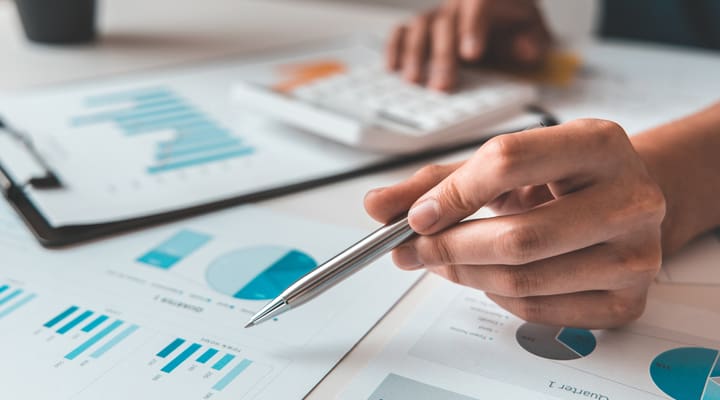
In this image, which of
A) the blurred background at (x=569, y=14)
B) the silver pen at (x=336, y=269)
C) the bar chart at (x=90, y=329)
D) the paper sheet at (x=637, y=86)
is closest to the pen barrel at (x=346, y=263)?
the silver pen at (x=336, y=269)

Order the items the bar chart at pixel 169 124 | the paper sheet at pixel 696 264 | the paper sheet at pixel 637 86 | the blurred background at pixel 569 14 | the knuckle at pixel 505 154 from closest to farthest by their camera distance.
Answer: the knuckle at pixel 505 154, the paper sheet at pixel 696 264, the bar chart at pixel 169 124, the paper sheet at pixel 637 86, the blurred background at pixel 569 14

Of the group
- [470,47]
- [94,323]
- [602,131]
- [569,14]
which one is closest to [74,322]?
[94,323]

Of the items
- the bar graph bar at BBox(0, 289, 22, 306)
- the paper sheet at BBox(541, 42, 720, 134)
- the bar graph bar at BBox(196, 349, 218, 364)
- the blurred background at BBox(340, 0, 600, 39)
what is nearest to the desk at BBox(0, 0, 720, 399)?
the paper sheet at BBox(541, 42, 720, 134)

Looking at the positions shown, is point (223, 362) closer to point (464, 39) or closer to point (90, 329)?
point (90, 329)

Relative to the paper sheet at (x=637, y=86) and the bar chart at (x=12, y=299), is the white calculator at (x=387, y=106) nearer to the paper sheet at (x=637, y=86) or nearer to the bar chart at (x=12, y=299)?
the paper sheet at (x=637, y=86)

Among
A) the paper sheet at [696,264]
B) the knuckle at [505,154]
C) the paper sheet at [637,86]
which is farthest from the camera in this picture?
the paper sheet at [637,86]

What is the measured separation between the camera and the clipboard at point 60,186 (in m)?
0.56

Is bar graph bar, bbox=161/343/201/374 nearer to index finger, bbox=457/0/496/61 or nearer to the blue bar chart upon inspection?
the blue bar chart

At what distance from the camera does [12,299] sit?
1.58 ft

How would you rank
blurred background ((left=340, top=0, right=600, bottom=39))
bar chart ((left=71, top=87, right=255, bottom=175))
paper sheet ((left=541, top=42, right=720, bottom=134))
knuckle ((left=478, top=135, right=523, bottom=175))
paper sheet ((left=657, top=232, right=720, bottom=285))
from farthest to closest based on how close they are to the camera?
1. blurred background ((left=340, top=0, right=600, bottom=39))
2. paper sheet ((left=541, top=42, right=720, bottom=134))
3. bar chart ((left=71, top=87, right=255, bottom=175))
4. paper sheet ((left=657, top=232, right=720, bottom=285))
5. knuckle ((left=478, top=135, right=523, bottom=175))

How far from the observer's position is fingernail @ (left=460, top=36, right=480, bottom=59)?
34.3 inches

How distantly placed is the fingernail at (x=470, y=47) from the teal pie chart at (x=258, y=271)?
419mm

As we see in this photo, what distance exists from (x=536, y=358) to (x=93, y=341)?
0.83 feet

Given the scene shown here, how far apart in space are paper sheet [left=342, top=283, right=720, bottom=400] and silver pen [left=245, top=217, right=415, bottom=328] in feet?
0.17
